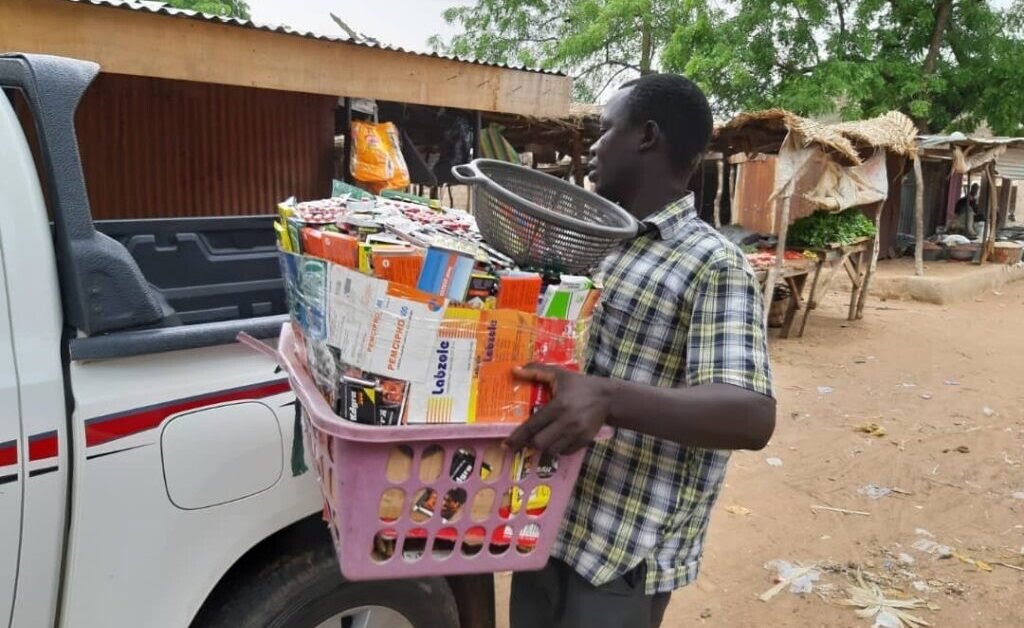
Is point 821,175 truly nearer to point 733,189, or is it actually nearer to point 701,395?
point 733,189

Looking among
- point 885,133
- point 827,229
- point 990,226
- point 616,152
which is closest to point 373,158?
point 616,152

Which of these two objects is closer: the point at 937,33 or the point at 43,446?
the point at 43,446

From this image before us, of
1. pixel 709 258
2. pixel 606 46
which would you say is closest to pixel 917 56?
pixel 606 46

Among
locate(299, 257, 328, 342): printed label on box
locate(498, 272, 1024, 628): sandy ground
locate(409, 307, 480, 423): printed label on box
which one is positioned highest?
locate(299, 257, 328, 342): printed label on box

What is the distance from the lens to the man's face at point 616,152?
1606 mm

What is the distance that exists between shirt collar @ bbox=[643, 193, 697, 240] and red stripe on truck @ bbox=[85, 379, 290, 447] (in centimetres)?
102

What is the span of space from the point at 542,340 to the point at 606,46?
19772 mm

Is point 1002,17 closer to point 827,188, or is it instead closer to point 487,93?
point 827,188

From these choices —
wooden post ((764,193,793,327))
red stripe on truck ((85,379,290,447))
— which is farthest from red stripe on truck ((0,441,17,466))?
wooden post ((764,193,793,327))

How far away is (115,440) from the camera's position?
63.7 inches

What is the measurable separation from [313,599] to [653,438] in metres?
0.99

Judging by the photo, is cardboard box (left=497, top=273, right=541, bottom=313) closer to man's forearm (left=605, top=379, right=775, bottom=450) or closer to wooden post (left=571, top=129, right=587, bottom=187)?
man's forearm (left=605, top=379, right=775, bottom=450)

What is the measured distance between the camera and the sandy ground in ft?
11.7

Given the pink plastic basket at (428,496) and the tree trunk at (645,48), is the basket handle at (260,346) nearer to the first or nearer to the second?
the pink plastic basket at (428,496)
